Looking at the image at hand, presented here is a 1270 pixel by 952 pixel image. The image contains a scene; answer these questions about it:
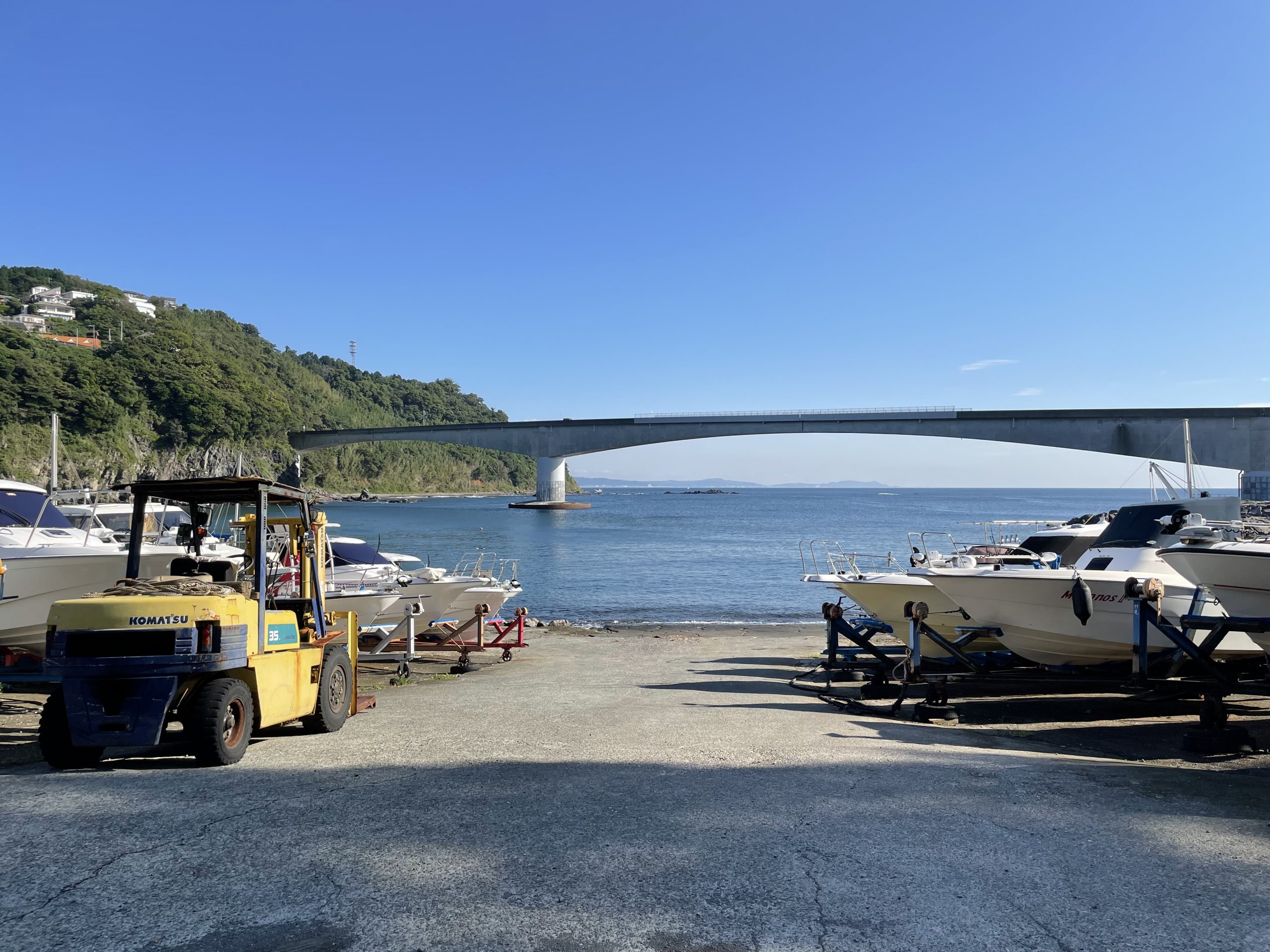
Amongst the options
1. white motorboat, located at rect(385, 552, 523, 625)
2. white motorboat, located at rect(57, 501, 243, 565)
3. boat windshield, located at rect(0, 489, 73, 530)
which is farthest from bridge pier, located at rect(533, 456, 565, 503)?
boat windshield, located at rect(0, 489, 73, 530)

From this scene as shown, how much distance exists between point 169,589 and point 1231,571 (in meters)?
11.9

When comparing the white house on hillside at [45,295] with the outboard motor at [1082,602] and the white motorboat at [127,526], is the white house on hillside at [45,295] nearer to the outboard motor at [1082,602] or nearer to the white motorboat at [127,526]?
the white motorboat at [127,526]

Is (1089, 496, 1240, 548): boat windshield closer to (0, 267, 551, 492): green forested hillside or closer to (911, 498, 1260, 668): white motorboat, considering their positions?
(911, 498, 1260, 668): white motorboat

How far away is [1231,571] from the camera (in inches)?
424

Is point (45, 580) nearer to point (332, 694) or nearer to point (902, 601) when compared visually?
point (332, 694)

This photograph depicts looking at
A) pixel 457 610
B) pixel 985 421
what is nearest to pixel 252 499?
pixel 457 610

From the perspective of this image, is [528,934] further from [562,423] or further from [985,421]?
[562,423]

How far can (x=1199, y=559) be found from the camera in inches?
433

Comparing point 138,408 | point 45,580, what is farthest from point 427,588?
point 138,408

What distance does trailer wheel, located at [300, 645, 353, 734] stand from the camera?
888 centimetres

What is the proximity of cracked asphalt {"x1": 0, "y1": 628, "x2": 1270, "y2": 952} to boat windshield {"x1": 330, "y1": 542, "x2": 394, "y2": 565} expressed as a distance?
11435mm

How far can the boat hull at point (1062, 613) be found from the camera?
12.3 metres

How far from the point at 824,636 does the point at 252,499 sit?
16.6 meters

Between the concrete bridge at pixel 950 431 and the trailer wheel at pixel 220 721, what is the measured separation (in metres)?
74.8
